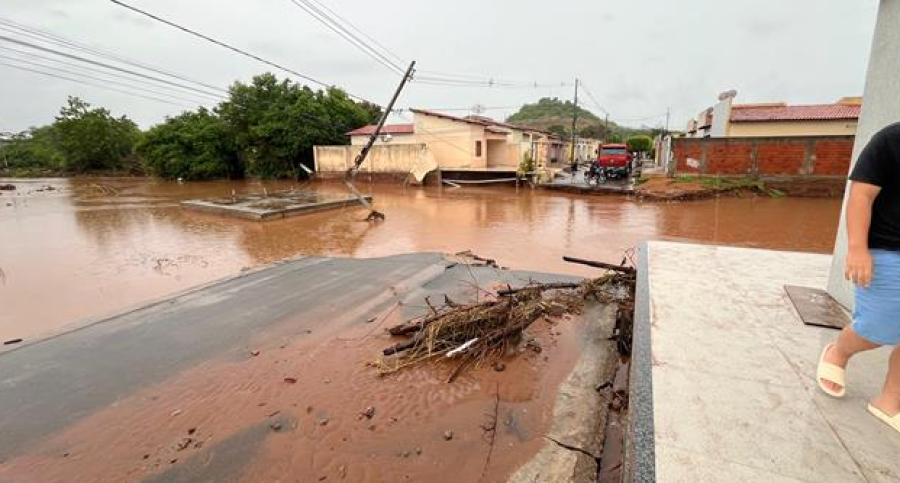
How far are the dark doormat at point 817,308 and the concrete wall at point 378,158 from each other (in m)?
22.8

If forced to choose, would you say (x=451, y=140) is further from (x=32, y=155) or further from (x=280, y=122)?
(x=32, y=155)

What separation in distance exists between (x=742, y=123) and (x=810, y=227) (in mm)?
14093

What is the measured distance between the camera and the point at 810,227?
11.8 m

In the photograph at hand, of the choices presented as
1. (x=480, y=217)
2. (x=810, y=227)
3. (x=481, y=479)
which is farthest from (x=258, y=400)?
(x=810, y=227)

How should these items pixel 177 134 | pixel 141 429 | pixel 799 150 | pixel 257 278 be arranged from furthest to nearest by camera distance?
pixel 177 134, pixel 799 150, pixel 257 278, pixel 141 429

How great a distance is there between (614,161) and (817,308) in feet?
76.1

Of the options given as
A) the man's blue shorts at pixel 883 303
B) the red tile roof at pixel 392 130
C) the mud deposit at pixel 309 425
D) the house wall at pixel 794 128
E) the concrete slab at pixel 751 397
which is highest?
the red tile roof at pixel 392 130

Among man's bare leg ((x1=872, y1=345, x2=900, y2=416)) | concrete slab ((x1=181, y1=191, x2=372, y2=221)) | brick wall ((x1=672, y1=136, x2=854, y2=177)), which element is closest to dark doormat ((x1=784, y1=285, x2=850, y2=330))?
man's bare leg ((x1=872, y1=345, x2=900, y2=416))

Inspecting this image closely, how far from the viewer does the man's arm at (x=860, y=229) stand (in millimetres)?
1765

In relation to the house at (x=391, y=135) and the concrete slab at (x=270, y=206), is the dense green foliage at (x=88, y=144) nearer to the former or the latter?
the house at (x=391, y=135)

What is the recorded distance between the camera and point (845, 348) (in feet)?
6.48

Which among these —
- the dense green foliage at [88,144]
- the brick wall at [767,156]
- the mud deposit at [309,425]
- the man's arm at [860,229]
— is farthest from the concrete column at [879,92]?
the dense green foliage at [88,144]

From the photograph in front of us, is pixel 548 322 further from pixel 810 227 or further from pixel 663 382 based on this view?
pixel 810 227

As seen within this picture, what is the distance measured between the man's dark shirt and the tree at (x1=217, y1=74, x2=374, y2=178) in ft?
104
